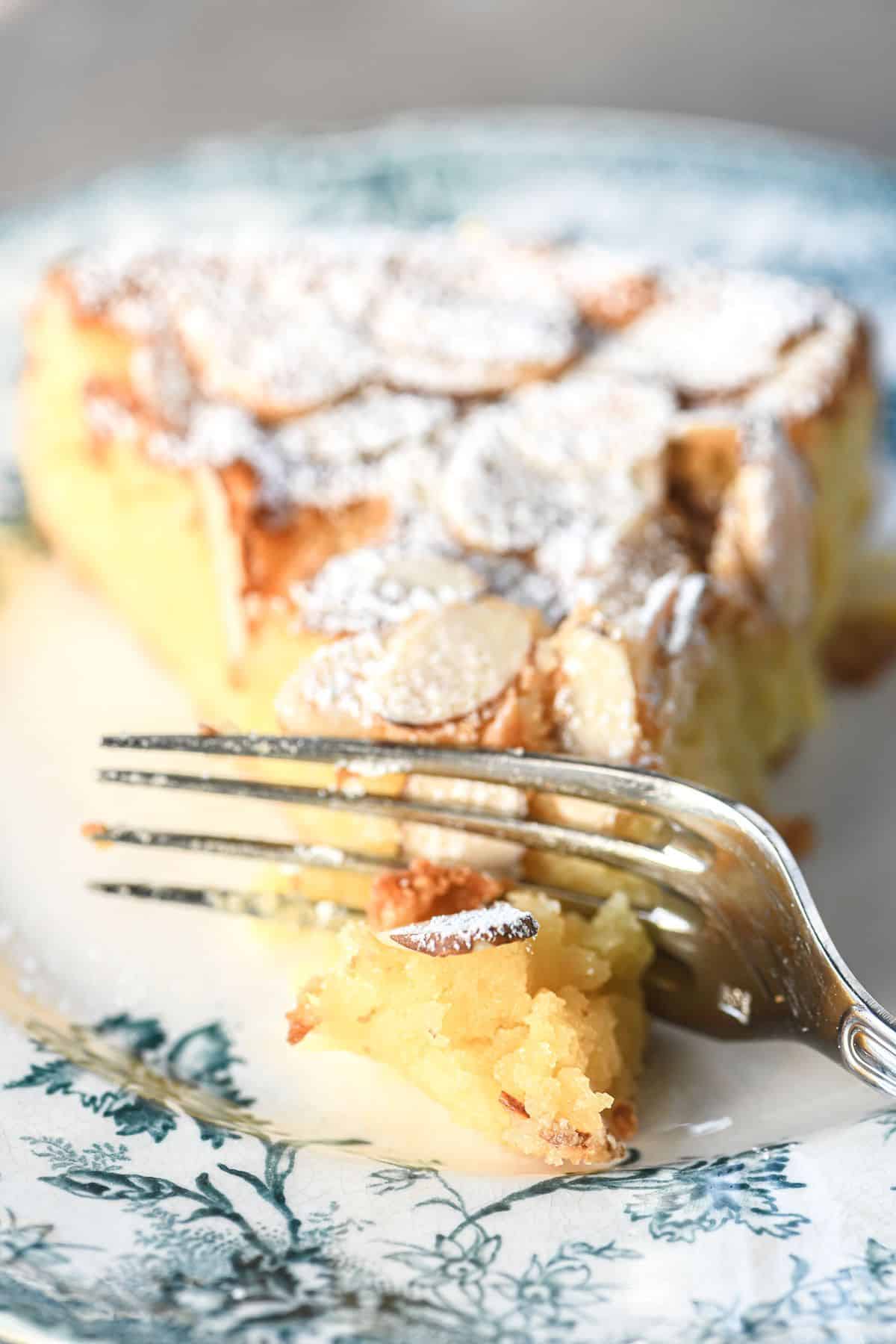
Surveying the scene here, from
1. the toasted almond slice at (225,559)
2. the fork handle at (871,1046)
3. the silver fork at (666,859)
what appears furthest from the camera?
the toasted almond slice at (225,559)

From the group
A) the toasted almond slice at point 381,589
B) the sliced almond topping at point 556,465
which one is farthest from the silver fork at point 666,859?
the sliced almond topping at point 556,465

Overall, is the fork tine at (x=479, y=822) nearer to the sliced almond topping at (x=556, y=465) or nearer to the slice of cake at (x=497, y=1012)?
the slice of cake at (x=497, y=1012)

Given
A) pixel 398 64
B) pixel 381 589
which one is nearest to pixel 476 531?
pixel 381 589

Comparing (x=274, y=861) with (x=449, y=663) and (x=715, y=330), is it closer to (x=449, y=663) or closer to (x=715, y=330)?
(x=449, y=663)

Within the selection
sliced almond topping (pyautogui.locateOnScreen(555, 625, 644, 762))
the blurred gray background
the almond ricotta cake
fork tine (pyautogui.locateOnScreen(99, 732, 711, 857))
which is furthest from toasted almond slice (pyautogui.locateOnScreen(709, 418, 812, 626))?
the blurred gray background

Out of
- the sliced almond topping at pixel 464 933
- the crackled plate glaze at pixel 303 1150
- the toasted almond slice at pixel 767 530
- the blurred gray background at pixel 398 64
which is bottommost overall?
the crackled plate glaze at pixel 303 1150

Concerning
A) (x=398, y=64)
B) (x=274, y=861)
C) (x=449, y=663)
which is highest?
(x=398, y=64)

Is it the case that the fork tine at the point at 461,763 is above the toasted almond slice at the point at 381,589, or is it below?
below
